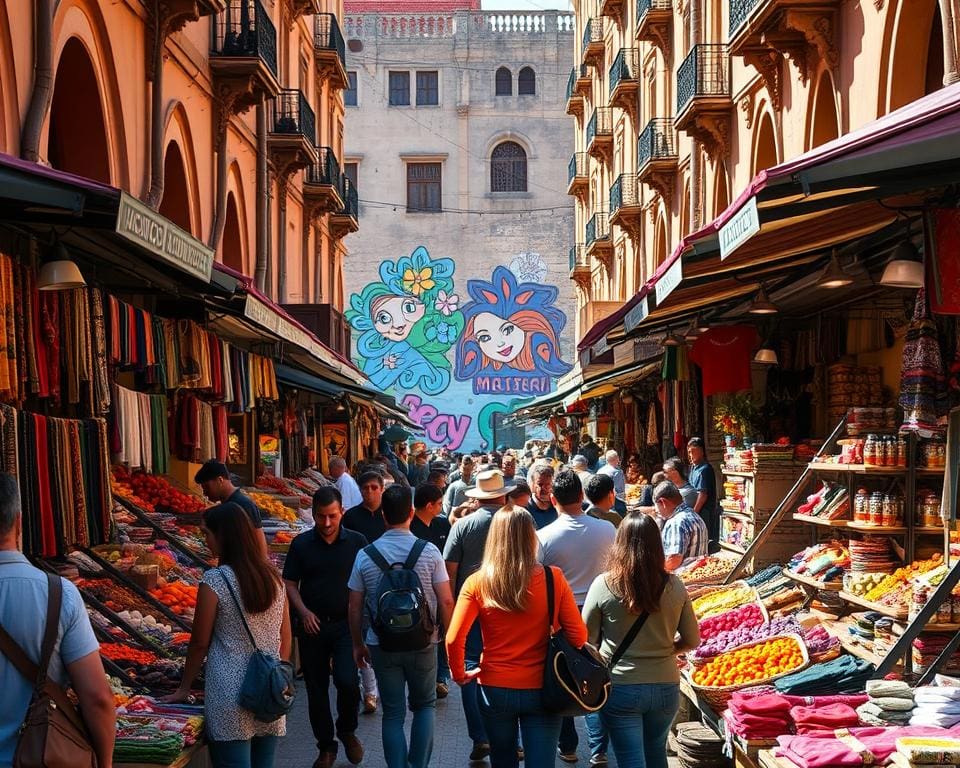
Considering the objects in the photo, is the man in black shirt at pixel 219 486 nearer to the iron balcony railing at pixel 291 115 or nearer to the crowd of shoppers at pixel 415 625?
the crowd of shoppers at pixel 415 625

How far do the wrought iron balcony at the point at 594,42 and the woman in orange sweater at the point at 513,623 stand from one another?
30.8 m

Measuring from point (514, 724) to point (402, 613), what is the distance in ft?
3.44

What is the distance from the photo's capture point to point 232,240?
20453mm

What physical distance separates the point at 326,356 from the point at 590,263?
26593 mm

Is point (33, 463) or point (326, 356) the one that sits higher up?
point (326, 356)

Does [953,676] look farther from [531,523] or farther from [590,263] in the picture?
[590,263]

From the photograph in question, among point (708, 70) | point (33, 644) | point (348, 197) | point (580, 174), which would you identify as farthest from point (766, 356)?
point (580, 174)

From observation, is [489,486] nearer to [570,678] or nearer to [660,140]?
[570,678]

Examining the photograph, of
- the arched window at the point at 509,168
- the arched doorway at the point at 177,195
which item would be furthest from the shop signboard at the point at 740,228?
the arched window at the point at 509,168

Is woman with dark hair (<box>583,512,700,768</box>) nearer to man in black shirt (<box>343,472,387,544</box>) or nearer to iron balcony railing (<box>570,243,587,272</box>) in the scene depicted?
man in black shirt (<box>343,472,387,544</box>)

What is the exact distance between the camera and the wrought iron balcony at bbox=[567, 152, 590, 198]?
40156mm

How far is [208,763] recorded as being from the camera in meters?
7.32

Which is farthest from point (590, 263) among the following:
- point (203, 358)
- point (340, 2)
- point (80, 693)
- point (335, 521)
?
point (80, 693)

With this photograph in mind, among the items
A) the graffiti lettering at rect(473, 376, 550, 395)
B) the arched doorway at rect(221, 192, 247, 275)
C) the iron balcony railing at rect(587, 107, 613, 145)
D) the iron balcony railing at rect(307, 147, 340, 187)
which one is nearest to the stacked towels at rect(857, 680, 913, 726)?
the arched doorway at rect(221, 192, 247, 275)
